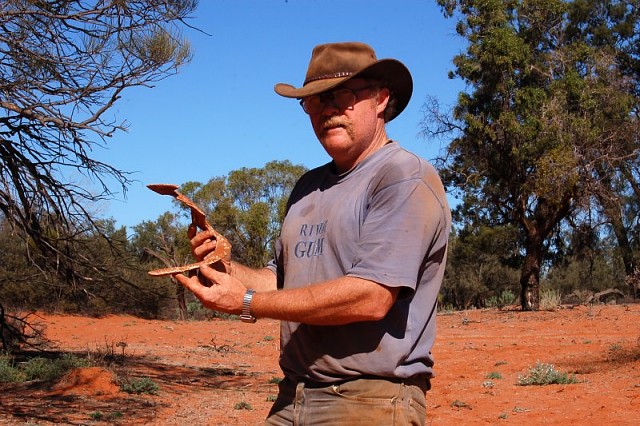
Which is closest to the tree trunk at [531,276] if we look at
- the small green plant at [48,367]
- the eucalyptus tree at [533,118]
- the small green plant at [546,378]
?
the eucalyptus tree at [533,118]

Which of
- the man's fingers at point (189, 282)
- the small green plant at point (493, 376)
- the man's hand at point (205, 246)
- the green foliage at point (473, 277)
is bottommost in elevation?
the small green plant at point (493, 376)

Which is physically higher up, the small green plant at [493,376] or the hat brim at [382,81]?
the hat brim at [382,81]

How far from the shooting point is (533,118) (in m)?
22.1

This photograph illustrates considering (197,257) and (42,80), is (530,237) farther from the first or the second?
(197,257)

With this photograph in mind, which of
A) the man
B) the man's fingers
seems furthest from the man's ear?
the man's fingers

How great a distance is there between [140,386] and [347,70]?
7.58 metres

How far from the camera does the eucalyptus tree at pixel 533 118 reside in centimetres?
2189

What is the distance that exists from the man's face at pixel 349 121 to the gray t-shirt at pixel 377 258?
0.06 metres

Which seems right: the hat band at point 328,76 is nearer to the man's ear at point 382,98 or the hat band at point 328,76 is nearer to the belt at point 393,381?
the man's ear at point 382,98

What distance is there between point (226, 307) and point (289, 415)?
45cm

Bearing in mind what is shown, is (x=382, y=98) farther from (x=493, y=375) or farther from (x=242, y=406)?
(x=493, y=375)

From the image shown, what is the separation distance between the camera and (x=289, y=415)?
2.67m

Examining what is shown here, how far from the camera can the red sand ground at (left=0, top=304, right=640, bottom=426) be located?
27.0 feet

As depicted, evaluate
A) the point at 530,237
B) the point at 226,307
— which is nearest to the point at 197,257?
the point at 226,307
